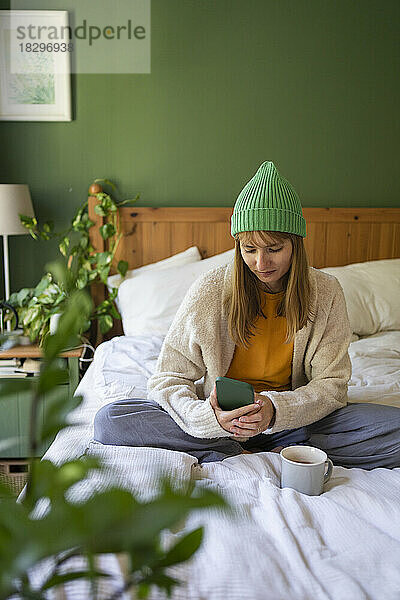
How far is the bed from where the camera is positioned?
918 millimetres

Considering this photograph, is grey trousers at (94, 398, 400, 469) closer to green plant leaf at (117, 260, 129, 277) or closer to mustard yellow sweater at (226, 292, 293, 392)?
mustard yellow sweater at (226, 292, 293, 392)

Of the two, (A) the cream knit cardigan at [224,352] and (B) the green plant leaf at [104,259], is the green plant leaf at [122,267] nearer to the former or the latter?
(B) the green plant leaf at [104,259]

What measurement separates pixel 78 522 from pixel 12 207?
2485mm

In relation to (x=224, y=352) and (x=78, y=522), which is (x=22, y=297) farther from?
(x=78, y=522)

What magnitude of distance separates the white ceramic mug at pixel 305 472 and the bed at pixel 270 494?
1.2 inches

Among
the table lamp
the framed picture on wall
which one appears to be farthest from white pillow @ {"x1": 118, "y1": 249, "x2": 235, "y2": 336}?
the framed picture on wall

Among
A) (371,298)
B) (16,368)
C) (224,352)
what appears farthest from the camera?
(371,298)

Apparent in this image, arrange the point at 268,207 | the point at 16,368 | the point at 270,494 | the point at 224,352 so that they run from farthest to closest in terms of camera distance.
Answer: the point at 16,368
the point at 224,352
the point at 268,207
the point at 270,494

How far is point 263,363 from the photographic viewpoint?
168cm

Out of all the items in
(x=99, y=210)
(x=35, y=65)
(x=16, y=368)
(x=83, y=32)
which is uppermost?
(x=83, y=32)

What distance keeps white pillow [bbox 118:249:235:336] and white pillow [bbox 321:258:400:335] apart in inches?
22.2

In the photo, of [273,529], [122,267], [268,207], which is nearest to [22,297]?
[122,267]

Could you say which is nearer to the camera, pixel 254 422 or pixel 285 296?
pixel 254 422

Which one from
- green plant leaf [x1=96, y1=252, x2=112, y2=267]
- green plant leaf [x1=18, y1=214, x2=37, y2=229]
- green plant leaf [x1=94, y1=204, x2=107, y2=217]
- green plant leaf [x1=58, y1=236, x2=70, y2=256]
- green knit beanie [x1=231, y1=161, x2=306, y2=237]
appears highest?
green knit beanie [x1=231, y1=161, x2=306, y2=237]
